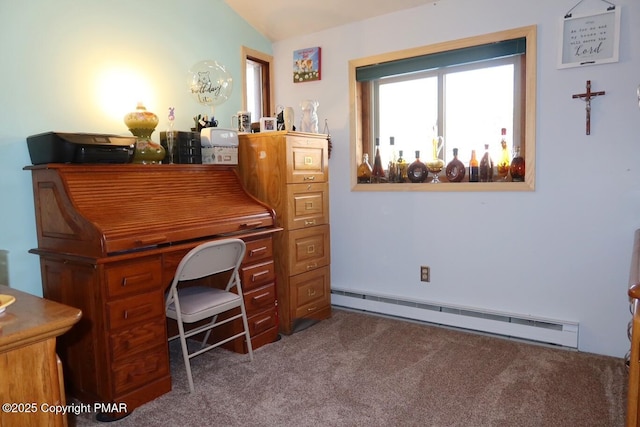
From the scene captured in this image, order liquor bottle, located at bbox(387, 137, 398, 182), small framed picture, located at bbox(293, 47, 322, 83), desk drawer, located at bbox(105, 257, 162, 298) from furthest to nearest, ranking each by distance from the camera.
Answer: small framed picture, located at bbox(293, 47, 322, 83)
liquor bottle, located at bbox(387, 137, 398, 182)
desk drawer, located at bbox(105, 257, 162, 298)

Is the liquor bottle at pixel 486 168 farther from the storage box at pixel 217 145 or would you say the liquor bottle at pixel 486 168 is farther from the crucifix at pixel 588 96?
the storage box at pixel 217 145

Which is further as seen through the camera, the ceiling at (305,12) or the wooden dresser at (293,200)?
the ceiling at (305,12)

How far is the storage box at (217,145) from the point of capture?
9.00 ft

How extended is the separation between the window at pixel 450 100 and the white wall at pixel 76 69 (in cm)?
127

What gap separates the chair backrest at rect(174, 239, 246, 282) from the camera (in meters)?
2.13

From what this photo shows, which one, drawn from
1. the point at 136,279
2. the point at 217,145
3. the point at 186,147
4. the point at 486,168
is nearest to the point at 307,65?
the point at 217,145

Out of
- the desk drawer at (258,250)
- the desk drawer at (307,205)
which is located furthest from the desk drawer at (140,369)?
the desk drawer at (307,205)

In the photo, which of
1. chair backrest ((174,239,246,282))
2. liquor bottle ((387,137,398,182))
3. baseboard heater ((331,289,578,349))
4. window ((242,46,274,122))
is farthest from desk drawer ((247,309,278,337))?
window ((242,46,274,122))

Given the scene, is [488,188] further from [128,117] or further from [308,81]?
[128,117]

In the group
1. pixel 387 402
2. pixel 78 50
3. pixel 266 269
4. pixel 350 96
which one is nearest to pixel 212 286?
pixel 266 269

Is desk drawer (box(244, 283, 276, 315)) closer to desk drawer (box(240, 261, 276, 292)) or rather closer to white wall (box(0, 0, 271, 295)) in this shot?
desk drawer (box(240, 261, 276, 292))

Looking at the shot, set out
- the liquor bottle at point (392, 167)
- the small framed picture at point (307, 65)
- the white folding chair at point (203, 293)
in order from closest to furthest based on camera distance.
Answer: the white folding chair at point (203, 293) → the liquor bottle at point (392, 167) → the small framed picture at point (307, 65)

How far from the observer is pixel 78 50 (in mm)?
2439

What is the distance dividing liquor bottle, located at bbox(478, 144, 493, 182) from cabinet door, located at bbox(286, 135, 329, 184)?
3.62 ft
